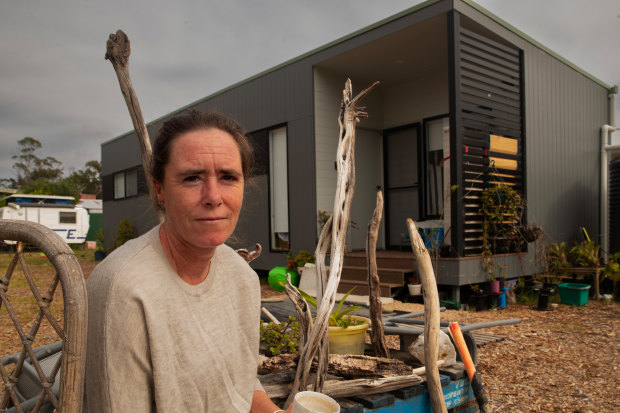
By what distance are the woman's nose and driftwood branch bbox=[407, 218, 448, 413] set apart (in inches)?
44.1

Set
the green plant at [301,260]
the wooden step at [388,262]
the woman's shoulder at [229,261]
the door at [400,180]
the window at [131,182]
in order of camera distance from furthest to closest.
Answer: the window at [131,182] < the door at [400,180] < the green plant at [301,260] < the wooden step at [388,262] < the woman's shoulder at [229,261]

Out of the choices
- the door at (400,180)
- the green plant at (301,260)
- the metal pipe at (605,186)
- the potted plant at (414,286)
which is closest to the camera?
the potted plant at (414,286)

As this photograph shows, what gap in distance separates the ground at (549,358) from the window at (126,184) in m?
10.3

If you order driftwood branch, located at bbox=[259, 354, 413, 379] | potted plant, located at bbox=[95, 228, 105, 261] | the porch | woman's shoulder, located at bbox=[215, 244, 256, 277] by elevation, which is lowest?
potted plant, located at bbox=[95, 228, 105, 261]

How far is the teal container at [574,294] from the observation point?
6.78 m

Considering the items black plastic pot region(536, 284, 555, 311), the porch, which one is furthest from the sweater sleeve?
black plastic pot region(536, 284, 555, 311)

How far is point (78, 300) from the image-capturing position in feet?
3.45

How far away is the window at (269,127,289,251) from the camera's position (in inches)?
372

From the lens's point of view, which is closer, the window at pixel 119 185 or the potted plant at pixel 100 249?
the window at pixel 119 185

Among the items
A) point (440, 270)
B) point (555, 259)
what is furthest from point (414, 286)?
point (555, 259)

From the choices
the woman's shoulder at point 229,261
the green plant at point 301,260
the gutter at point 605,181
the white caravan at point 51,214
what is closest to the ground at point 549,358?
the woman's shoulder at point 229,261

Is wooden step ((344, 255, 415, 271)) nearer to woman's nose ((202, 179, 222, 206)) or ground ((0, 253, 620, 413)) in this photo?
ground ((0, 253, 620, 413))

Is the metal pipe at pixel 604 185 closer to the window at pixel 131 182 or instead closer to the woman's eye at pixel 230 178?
the woman's eye at pixel 230 178

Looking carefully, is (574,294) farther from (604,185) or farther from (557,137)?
(604,185)
